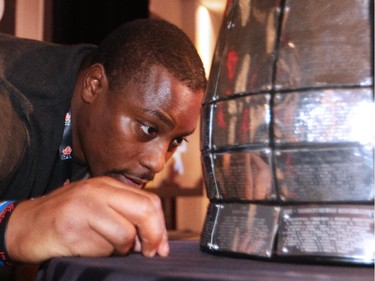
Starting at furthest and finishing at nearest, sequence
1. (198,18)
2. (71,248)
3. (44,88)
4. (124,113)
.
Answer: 1. (198,18)
2. (124,113)
3. (44,88)
4. (71,248)

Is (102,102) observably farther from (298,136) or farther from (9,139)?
(298,136)

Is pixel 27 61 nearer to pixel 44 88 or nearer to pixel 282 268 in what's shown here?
pixel 44 88

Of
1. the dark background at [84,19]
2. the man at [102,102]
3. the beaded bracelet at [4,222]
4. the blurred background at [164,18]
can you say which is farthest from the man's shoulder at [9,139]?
the dark background at [84,19]

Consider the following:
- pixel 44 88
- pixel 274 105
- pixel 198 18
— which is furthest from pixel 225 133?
pixel 198 18

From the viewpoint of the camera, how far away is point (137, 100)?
1.29m

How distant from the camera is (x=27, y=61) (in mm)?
1224

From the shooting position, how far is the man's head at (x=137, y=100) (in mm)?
1271

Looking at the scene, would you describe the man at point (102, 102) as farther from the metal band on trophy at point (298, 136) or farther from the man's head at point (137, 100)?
the metal band on trophy at point (298, 136)

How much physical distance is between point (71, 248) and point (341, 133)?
22cm

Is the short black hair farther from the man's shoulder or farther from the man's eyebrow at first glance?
the man's shoulder

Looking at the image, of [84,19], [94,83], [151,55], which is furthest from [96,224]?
[84,19]

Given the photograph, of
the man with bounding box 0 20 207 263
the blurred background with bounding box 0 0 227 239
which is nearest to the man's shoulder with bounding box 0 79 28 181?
the man with bounding box 0 20 207 263

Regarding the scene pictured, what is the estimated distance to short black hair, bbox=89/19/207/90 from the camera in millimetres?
1267

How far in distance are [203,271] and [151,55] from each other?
98 centimetres
